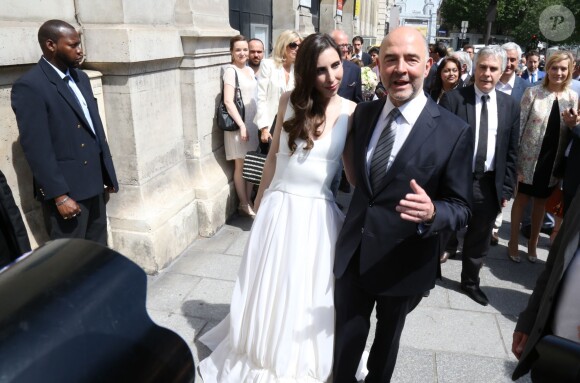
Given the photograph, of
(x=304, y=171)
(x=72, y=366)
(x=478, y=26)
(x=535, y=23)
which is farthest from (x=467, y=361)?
(x=478, y=26)

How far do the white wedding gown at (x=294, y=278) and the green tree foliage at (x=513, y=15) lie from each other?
150 feet

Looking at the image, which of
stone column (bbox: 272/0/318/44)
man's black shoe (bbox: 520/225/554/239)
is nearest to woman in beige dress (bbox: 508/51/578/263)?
man's black shoe (bbox: 520/225/554/239)

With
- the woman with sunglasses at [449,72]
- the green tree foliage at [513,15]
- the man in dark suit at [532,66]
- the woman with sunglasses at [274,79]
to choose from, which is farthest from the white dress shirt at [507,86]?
the green tree foliage at [513,15]

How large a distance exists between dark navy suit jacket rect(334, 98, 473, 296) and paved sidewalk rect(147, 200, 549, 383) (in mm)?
1036

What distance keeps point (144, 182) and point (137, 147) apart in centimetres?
32

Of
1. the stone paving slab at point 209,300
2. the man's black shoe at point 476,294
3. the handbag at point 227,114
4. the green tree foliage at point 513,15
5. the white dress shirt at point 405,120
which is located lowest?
the man's black shoe at point 476,294

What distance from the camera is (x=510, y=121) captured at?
12.2 feet

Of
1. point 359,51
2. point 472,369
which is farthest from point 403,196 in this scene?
point 359,51

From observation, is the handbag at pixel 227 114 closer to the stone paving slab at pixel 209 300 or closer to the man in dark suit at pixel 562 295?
the stone paving slab at pixel 209 300

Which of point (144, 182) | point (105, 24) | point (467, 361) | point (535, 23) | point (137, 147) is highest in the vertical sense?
point (535, 23)

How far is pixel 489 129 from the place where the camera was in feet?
12.1

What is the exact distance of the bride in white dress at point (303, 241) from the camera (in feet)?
8.44

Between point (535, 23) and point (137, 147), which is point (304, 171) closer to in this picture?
point (137, 147)

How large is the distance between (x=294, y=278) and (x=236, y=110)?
9.84 feet
